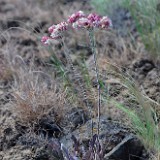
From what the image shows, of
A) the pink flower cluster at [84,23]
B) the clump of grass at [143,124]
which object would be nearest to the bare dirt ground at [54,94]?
the clump of grass at [143,124]

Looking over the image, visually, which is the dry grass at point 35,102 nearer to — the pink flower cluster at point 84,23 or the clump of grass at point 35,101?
the clump of grass at point 35,101

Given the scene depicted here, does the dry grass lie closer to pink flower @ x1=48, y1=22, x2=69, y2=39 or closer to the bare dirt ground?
the bare dirt ground

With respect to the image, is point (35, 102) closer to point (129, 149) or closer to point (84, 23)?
point (129, 149)

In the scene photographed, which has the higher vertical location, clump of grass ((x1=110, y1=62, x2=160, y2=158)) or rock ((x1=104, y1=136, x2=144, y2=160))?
clump of grass ((x1=110, y1=62, x2=160, y2=158))

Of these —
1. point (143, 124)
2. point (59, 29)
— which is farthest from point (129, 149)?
point (59, 29)

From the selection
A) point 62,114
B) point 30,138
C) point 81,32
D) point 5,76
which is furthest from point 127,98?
point 81,32

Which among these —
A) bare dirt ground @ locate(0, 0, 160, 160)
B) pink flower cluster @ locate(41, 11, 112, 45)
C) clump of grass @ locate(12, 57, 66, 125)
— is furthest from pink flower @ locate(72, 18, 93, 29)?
clump of grass @ locate(12, 57, 66, 125)

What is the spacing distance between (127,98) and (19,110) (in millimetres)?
642

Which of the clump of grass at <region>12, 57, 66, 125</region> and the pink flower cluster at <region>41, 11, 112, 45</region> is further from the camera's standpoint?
the clump of grass at <region>12, 57, 66, 125</region>

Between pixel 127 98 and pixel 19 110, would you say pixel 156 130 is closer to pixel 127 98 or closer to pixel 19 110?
pixel 127 98

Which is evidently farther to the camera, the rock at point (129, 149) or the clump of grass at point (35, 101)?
the clump of grass at point (35, 101)

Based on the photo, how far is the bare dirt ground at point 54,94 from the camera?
2533 millimetres

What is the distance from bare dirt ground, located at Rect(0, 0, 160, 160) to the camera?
8.31ft

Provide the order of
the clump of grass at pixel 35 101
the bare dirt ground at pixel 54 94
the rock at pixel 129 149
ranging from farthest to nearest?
the clump of grass at pixel 35 101
the bare dirt ground at pixel 54 94
the rock at pixel 129 149
